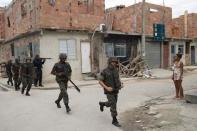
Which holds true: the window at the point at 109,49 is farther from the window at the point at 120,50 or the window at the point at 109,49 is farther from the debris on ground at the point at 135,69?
the debris on ground at the point at 135,69

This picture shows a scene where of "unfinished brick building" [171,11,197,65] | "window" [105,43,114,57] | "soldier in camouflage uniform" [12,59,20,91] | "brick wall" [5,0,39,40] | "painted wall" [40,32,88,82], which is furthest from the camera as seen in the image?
"unfinished brick building" [171,11,197,65]

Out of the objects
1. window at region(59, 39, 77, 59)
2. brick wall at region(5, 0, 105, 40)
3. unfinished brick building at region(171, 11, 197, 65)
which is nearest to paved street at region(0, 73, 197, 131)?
window at region(59, 39, 77, 59)

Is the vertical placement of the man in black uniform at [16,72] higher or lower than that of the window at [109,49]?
lower

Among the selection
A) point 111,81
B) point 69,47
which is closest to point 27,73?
point 111,81

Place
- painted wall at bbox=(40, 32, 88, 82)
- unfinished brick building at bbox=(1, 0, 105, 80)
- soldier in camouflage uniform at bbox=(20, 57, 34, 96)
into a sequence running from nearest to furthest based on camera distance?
soldier in camouflage uniform at bbox=(20, 57, 34, 96)
painted wall at bbox=(40, 32, 88, 82)
unfinished brick building at bbox=(1, 0, 105, 80)

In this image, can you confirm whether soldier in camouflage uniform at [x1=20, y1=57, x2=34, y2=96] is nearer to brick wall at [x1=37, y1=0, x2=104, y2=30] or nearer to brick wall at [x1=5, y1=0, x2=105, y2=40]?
brick wall at [x1=5, y1=0, x2=105, y2=40]

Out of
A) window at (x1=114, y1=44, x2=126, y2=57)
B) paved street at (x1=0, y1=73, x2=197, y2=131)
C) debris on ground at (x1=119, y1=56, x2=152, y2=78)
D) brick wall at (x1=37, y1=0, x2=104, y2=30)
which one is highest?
brick wall at (x1=37, y1=0, x2=104, y2=30)

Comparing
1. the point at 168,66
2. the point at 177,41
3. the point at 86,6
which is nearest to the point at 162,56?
the point at 168,66

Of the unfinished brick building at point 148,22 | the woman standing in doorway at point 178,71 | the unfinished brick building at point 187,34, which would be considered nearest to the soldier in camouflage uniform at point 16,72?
the woman standing in doorway at point 178,71

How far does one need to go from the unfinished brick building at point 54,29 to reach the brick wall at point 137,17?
4183mm

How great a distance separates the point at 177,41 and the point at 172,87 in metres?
15.5

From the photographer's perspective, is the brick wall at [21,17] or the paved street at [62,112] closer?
the paved street at [62,112]

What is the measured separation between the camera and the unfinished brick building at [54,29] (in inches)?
779

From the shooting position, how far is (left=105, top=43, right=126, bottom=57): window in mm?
23241
